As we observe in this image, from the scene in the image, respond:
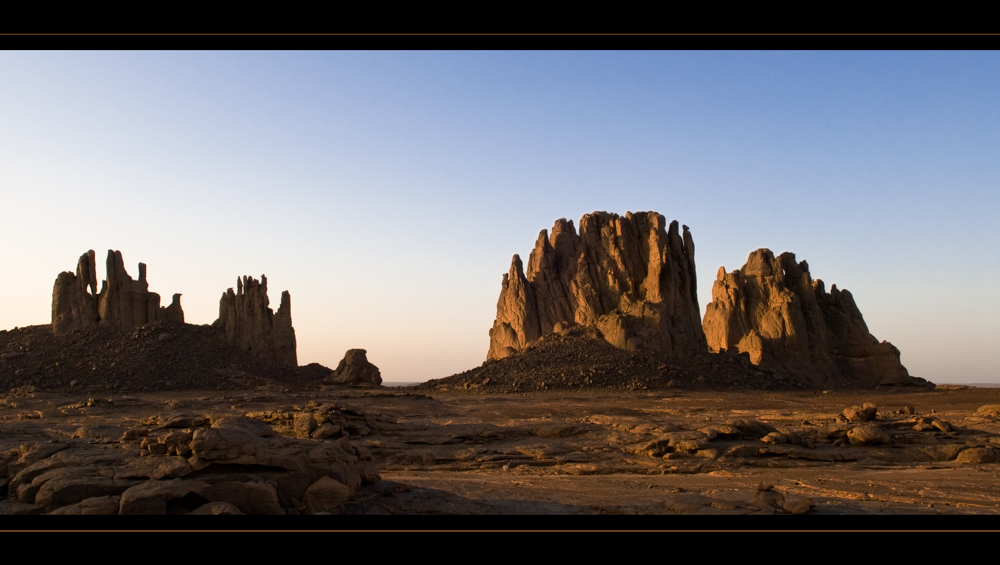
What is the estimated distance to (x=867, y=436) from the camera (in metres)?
18.2

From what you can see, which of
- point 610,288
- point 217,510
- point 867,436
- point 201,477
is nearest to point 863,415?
point 867,436

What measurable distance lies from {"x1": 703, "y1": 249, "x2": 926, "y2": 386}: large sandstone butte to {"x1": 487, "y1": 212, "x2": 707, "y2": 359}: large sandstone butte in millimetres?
7745

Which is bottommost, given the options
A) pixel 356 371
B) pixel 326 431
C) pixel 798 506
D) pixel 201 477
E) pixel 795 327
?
pixel 798 506

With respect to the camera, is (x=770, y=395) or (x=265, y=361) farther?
(x=265, y=361)

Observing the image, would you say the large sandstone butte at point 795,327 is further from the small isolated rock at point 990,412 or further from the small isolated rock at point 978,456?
the small isolated rock at point 978,456

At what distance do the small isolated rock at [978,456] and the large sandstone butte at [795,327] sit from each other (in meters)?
37.3

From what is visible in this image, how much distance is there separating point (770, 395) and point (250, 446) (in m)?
39.3

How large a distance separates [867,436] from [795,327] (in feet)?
140

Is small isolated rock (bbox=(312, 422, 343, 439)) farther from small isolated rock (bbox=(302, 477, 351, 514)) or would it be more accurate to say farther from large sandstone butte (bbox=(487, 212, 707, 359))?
large sandstone butte (bbox=(487, 212, 707, 359))

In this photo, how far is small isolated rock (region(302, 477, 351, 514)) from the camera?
928 centimetres

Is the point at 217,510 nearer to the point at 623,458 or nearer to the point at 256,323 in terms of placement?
the point at 623,458

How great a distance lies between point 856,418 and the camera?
22312 millimetres
